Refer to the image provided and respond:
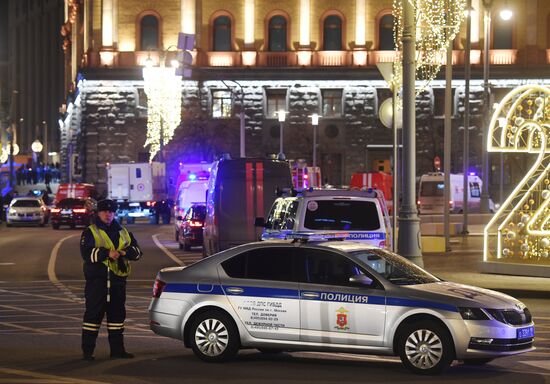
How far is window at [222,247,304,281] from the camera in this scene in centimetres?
1472

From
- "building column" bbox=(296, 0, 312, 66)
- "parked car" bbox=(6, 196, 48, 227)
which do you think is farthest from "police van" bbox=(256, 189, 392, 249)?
"building column" bbox=(296, 0, 312, 66)

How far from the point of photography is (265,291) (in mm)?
14625

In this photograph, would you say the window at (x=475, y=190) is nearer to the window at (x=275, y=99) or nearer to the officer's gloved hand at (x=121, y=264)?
the window at (x=275, y=99)

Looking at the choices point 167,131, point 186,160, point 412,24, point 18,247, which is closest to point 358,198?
point 412,24

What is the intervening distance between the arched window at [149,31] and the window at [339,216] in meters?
73.7


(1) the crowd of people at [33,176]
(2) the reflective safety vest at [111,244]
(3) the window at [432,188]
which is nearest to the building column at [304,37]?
(3) the window at [432,188]

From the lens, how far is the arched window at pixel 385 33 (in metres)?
94.8

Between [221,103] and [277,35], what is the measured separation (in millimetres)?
6664

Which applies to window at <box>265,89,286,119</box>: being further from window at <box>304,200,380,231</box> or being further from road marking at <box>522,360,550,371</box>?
road marking at <box>522,360,550,371</box>

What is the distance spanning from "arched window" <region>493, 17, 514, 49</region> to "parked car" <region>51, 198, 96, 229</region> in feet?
143

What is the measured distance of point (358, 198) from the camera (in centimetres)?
2156

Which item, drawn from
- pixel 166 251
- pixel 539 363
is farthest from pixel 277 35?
pixel 539 363

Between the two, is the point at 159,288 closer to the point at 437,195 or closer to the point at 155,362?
the point at 155,362

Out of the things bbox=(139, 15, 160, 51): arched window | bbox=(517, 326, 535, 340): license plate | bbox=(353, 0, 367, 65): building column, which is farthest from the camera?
bbox=(353, 0, 367, 65): building column
